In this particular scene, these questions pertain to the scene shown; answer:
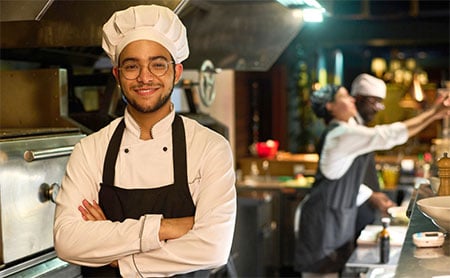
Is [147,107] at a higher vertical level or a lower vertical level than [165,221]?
→ higher

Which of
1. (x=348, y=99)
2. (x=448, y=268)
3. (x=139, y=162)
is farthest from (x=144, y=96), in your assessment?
(x=348, y=99)

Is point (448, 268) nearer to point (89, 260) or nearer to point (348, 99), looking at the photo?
point (89, 260)

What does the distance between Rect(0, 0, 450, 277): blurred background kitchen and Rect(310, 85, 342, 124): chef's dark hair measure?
17.7 inches

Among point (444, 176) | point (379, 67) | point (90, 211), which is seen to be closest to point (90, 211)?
point (90, 211)

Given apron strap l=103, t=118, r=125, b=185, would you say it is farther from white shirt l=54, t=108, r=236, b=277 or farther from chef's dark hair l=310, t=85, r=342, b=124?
chef's dark hair l=310, t=85, r=342, b=124

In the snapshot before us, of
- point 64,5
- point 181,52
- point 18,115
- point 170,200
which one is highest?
point 64,5

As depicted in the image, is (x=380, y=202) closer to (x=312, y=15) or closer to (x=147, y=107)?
(x=312, y=15)

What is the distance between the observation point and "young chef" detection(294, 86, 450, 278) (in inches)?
196

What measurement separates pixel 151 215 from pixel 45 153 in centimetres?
80

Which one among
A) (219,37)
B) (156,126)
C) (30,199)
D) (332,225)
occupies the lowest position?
(332,225)

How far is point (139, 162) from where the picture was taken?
258cm

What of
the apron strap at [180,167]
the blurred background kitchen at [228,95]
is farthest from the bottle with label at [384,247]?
the apron strap at [180,167]

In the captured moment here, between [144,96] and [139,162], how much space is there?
0.80ft

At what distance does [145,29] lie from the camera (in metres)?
2.53
